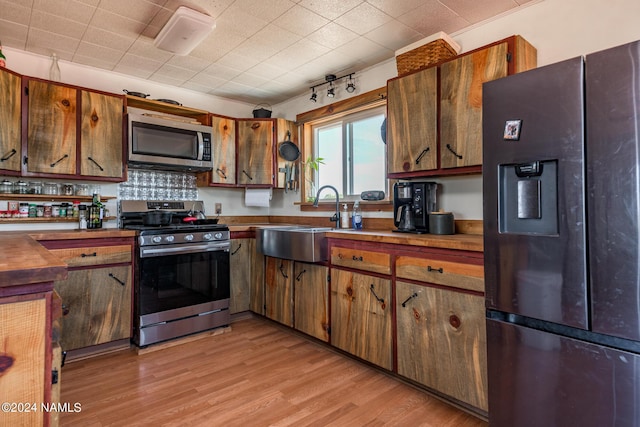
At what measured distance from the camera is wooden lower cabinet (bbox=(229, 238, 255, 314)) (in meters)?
3.30

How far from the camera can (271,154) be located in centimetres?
363

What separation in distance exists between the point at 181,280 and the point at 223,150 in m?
1.37

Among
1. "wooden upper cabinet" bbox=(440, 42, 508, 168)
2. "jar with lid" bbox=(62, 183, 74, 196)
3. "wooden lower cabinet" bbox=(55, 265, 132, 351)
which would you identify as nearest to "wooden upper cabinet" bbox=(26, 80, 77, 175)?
"jar with lid" bbox=(62, 183, 74, 196)

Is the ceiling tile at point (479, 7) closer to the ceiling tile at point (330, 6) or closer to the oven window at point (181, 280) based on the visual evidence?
the ceiling tile at point (330, 6)

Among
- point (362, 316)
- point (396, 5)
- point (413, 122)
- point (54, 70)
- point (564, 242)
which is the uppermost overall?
point (396, 5)

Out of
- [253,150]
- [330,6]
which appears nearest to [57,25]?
[253,150]

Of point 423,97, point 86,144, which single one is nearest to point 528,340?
point 423,97

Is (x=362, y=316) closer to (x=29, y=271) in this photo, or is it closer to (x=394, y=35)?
(x=29, y=271)

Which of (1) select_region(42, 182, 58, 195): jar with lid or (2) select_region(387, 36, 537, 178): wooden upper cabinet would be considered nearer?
(2) select_region(387, 36, 537, 178): wooden upper cabinet

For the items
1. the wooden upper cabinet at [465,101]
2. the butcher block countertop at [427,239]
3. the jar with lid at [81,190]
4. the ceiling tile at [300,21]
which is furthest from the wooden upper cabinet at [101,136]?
the wooden upper cabinet at [465,101]

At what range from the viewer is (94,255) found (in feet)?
8.32

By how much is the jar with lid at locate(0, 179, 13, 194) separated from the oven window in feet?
3.70

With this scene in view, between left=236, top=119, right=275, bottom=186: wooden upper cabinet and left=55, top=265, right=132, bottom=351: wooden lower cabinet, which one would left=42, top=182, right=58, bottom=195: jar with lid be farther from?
left=236, top=119, right=275, bottom=186: wooden upper cabinet

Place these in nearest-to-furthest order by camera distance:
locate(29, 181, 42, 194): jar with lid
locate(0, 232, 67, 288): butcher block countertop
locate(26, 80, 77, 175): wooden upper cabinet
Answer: locate(0, 232, 67, 288): butcher block countertop < locate(26, 80, 77, 175): wooden upper cabinet < locate(29, 181, 42, 194): jar with lid
